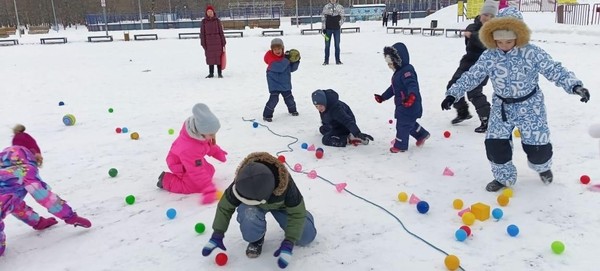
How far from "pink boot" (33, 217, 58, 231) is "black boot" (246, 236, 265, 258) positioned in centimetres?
183

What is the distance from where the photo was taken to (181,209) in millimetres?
4332

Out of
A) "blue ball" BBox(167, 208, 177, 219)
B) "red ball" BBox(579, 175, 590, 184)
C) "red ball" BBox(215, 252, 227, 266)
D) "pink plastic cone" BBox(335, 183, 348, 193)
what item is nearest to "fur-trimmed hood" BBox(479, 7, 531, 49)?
"red ball" BBox(579, 175, 590, 184)

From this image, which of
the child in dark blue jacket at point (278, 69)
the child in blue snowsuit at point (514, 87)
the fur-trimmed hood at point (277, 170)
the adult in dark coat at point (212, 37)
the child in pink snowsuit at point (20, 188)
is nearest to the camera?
the fur-trimmed hood at point (277, 170)

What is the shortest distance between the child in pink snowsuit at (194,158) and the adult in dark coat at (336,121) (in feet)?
5.69

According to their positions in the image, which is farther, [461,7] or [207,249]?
[461,7]

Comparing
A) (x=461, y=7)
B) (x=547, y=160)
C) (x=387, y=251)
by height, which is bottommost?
(x=387, y=251)

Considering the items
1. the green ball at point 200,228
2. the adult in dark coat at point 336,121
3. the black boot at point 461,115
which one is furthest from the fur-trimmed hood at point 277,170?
the black boot at point 461,115

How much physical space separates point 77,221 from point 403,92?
12.3 ft

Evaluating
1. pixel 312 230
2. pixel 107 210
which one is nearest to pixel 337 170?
pixel 312 230

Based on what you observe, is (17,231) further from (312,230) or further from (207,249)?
(312,230)

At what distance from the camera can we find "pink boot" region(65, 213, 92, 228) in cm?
383

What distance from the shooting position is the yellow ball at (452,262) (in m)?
3.16

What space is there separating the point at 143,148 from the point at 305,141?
7.22 ft

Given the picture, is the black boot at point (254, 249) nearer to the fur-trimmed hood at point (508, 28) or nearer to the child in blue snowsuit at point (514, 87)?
the child in blue snowsuit at point (514, 87)
